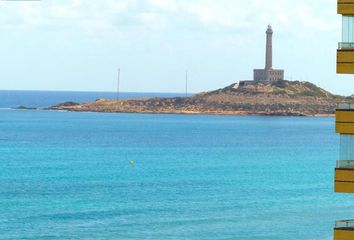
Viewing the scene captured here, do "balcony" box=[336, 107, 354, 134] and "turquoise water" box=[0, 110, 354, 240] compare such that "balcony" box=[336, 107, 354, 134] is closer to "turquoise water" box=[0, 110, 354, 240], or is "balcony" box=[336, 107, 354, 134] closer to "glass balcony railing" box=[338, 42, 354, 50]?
"glass balcony railing" box=[338, 42, 354, 50]

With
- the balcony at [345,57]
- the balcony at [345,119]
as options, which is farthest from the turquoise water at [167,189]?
the balcony at [345,57]

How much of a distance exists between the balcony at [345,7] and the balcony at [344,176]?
2.83 m

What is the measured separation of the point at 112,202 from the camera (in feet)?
250

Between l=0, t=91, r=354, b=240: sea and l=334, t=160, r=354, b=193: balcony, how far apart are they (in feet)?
122

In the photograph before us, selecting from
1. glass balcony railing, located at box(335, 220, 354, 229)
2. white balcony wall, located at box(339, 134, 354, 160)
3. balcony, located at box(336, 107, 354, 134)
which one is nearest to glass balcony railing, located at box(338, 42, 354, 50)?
balcony, located at box(336, 107, 354, 134)

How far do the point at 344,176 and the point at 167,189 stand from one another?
65496mm

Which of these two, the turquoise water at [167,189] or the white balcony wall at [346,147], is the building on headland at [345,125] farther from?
the turquoise water at [167,189]

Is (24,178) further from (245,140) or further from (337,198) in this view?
(245,140)

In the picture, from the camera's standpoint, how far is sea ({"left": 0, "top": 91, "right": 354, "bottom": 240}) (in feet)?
204

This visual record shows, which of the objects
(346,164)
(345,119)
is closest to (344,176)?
(346,164)

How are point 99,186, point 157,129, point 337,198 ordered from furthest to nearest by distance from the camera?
point 157,129 → point 99,186 → point 337,198

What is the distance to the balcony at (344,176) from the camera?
21.1 meters

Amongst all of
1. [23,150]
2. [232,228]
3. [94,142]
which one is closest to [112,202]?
[232,228]

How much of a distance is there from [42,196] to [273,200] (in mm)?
16484
